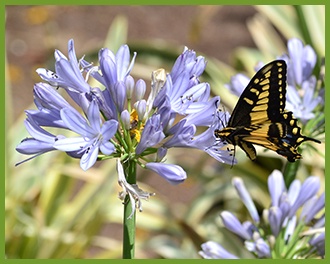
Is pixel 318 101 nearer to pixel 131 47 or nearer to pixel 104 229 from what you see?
pixel 131 47

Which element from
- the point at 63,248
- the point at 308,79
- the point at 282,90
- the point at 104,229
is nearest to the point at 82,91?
the point at 282,90

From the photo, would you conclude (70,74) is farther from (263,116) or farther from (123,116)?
(263,116)

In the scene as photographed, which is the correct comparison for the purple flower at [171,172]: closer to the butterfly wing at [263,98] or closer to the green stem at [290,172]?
the butterfly wing at [263,98]

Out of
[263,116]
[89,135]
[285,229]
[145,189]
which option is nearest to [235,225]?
[285,229]

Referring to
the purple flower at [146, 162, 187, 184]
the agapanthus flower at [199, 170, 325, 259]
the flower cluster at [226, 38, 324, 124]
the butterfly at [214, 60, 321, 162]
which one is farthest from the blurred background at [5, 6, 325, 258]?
the purple flower at [146, 162, 187, 184]

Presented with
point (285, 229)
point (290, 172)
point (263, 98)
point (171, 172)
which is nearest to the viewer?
point (171, 172)

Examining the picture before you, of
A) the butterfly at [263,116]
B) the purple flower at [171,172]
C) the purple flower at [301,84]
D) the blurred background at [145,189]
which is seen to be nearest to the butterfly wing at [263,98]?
the butterfly at [263,116]
